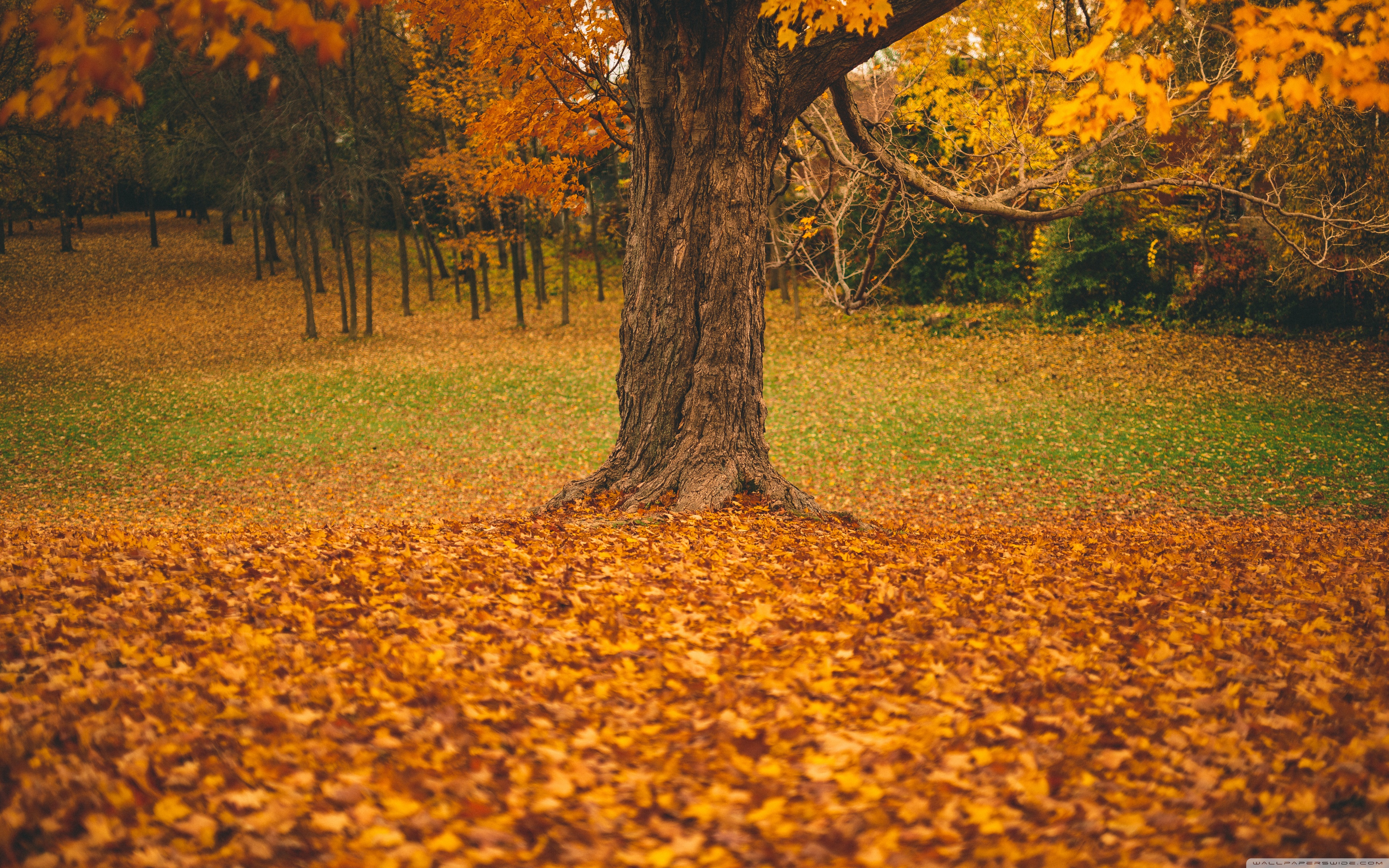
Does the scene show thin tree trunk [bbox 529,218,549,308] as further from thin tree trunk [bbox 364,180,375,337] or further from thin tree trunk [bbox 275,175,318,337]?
thin tree trunk [bbox 275,175,318,337]

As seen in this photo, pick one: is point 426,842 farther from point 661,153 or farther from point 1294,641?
point 661,153

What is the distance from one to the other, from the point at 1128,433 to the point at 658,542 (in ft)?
40.1

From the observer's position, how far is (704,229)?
5.80 metres

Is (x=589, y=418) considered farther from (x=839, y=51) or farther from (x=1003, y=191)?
(x=839, y=51)

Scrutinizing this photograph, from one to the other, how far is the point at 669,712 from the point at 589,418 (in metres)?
13.6

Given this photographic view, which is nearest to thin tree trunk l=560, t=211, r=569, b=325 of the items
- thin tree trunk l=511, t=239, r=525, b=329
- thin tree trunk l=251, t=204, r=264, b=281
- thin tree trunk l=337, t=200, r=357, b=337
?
thin tree trunk l=511, t=239, r=525, b=329

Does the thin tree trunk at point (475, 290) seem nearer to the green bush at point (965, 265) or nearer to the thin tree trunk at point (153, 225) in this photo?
the green bush at point (965, 265)

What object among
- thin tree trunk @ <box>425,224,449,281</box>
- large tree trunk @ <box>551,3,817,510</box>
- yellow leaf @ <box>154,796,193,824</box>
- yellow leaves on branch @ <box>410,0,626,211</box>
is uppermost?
thin tree trunk @ <box>425,224,449,281</box>

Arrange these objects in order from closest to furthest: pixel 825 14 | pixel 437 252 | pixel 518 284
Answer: pixel 825 14, pixel 518 284, pixel 437 252

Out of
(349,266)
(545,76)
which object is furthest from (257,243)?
(545,76)

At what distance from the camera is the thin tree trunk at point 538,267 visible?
24359 millimetres

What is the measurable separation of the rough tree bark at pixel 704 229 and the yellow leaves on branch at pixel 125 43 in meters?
2.98

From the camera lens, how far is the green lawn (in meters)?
11.4

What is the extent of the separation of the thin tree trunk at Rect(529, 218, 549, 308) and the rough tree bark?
1909cm
